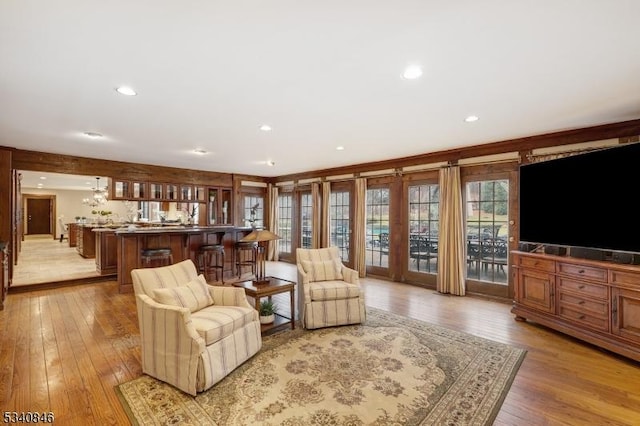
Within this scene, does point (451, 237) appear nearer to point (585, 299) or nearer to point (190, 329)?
point (585, 299)

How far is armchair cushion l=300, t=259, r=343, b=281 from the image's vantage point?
3877 mm

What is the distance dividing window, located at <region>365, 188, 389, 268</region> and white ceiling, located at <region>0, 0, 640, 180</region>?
2269mm

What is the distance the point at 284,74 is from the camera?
2445 mm

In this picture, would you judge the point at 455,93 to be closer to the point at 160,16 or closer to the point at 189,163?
the point at 160,16

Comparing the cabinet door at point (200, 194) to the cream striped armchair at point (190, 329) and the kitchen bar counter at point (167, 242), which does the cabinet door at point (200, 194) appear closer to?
the kitchen bar counter at point (167, 242)

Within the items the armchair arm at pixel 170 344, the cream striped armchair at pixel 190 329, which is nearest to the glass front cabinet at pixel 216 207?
the cream striped armchair at pixel 190 329

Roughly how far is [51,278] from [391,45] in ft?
23.3

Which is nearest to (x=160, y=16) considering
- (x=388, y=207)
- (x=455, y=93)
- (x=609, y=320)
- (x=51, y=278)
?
(x=455, y=93)

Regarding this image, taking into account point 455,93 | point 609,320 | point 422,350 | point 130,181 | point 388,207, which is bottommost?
point 422,350

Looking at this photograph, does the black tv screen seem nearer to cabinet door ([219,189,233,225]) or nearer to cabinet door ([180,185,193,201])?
cabinet door ([219,189,233,225])

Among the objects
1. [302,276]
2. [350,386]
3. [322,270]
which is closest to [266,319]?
[302,276]

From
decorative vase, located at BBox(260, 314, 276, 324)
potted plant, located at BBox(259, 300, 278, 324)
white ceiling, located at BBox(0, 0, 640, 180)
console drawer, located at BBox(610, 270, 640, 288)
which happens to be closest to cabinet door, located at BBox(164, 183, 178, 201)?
white ceiling, located at BBox(0, 0, 640, 180)

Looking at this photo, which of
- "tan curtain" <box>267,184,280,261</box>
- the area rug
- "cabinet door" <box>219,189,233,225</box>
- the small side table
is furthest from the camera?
"tan curtain" <box>267,184,280,261</box>

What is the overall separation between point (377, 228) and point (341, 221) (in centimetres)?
101
